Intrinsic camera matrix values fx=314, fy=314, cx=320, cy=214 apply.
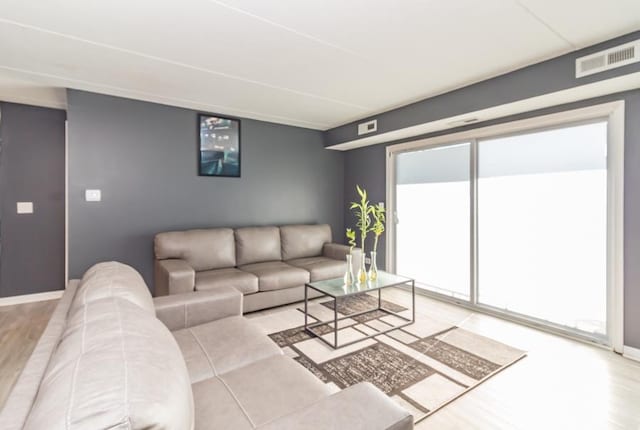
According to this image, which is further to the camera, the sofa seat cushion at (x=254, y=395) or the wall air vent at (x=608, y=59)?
the wall air vent at (x=608, y=59)

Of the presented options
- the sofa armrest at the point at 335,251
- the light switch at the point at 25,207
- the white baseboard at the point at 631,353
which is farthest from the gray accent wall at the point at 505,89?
the light switch at the point at 25,207

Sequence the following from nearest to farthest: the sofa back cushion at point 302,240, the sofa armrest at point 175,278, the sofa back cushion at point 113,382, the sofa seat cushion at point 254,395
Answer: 1. the sofa back cushion at point 113,382
2. the sofa seat cushion at point 254,395
3. the sofa armrest at point 175,278
4. the sofa back cushion at point 302,240

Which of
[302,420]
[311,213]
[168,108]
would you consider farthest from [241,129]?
[302,420]

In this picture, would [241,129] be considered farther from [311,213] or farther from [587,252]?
[587,252]

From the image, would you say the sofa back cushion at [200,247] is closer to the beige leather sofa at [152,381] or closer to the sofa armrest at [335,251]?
the sofa armrest at [335,251]

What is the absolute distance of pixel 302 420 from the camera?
953 millimetres

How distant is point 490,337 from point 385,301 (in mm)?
1231

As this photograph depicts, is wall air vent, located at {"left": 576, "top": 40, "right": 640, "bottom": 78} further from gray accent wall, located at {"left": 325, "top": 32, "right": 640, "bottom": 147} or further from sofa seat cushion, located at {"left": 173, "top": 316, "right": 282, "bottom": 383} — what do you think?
sofa seat cushion, located at {"left": 173, "top": 316, "right": 282, "bottom": 383}

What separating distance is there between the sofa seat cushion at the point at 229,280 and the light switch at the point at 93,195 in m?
1.36

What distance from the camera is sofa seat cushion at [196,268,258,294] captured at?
10.4 ft

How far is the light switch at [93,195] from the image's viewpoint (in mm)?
3401

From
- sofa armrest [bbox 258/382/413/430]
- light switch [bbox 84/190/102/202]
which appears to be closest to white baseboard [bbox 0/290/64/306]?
light switch [bbox 84/190/102/202]

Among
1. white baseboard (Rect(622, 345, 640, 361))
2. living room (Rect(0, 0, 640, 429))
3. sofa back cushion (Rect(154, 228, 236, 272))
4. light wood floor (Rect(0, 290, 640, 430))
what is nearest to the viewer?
living room (Rect(0, 0, 640, 429))

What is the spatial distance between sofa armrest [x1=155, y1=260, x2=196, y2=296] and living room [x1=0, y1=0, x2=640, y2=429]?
20mm
